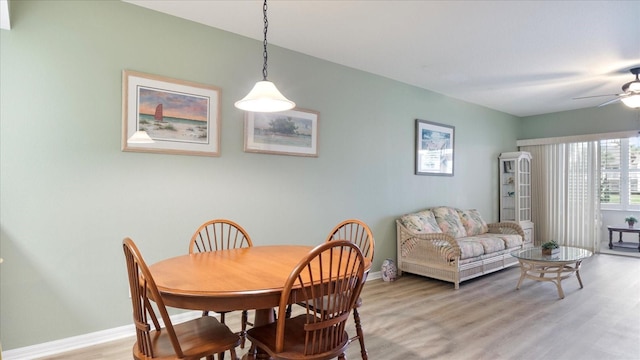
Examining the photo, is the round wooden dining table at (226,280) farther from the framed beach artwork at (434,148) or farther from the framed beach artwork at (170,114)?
the framed beach artwork at (434,148)

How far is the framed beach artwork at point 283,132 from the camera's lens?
11.1 feet

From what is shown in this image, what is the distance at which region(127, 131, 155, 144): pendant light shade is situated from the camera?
2.74 metres

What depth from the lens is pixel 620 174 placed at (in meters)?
6.89

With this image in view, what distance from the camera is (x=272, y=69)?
351 cm

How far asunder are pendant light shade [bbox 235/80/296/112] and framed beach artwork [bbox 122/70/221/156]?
1.05m

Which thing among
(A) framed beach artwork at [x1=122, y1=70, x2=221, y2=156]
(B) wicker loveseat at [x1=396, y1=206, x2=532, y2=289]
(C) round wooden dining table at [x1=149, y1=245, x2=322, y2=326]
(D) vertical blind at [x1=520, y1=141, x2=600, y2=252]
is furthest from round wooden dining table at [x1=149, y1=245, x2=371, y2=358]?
(D) vertical blind at [x1=520, y1=141, x2=600, y2=252]

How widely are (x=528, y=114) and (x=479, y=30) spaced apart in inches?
176

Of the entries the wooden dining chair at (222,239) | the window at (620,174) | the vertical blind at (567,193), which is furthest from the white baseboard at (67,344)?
the window at (620,174)

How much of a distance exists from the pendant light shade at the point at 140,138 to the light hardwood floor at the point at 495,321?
4.92ft

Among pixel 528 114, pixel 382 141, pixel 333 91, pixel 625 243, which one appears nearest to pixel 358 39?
pixel 333 91

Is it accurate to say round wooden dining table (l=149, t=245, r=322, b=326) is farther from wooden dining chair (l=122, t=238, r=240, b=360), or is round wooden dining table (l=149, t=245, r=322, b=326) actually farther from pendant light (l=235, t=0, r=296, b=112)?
pendant light (l=235, t=0, r=296, b=112)

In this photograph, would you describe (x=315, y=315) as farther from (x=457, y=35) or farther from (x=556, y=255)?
(x=556, y=255)

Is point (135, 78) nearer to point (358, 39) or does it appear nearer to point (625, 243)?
point (358, 39)

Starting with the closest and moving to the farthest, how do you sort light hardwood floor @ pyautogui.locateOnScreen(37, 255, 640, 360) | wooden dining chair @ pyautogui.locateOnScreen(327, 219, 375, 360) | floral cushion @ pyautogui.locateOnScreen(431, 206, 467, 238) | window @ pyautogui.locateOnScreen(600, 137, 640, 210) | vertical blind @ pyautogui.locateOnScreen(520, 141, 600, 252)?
wooden dining chair @ pyautogui.locateOnScreen(327, 219, 375, 360) < light hardwood floor @ pyautogui.locateOnScreen(37, 255, 640, 360) < floral cushion @ pyautogui.locateOnScreen(431, 206, 467, 238) < vertical blind @ pyautogui.locateOnScreen(520, 141, 600, 252) < window @ pyautogui.locateOnScreen(600, 137, 640, 210)
